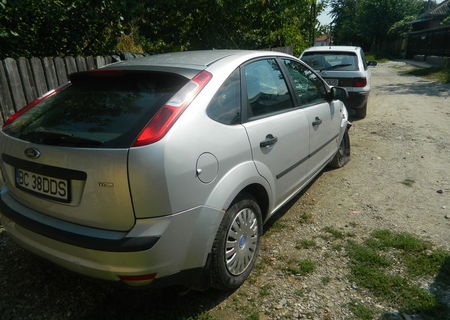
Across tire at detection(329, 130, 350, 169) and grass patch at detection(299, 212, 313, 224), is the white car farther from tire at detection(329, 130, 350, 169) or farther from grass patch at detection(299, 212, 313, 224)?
grass patch at detection(299, 212, 313, 224)

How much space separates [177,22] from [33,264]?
22.1 ft

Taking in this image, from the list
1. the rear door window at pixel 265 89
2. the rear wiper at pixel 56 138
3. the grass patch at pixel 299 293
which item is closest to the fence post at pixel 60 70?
the rear wiper at pixel 56 138

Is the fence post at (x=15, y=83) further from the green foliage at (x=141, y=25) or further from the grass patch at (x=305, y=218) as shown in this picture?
the grass patch at (x=305, y=218)

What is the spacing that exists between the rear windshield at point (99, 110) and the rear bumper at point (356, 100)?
20.8 feet

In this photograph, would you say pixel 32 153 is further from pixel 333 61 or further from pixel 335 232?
A: pixel 333 61

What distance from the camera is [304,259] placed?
289 centimetres

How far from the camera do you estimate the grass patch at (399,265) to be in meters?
2.38

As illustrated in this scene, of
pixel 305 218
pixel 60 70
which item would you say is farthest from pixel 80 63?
pixel 305 218

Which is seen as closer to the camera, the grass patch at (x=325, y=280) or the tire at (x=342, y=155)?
the grass patch at (x=325, y=280)

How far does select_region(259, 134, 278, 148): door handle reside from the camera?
99.7 inches

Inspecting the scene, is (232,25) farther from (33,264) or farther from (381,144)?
(33,264)

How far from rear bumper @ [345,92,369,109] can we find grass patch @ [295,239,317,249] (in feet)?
17.5

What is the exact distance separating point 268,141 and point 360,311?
A: 135 cm

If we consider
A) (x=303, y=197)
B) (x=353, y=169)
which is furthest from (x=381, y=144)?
(x=303, y=197)
